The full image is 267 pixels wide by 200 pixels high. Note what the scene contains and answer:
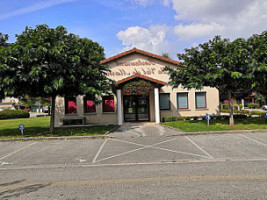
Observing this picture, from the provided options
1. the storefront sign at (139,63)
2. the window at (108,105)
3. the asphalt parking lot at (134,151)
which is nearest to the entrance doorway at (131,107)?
the window at (108,105)

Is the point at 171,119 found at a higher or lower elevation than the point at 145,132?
higher

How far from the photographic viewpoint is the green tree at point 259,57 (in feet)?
32.2

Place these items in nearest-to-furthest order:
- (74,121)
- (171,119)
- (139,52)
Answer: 1. (171,119)
2. (74,121)
3. (139,52)

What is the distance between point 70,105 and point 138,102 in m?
6.44

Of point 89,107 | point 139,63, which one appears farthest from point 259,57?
point 89,107

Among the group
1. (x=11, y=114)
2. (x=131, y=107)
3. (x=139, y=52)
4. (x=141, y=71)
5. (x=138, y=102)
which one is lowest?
(x=11, y=114)

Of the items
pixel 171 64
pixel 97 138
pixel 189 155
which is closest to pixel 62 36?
pixel 97 138

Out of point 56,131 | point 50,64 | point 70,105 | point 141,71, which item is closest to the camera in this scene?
point 50,64

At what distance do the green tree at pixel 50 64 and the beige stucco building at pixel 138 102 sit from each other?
20.7 feet

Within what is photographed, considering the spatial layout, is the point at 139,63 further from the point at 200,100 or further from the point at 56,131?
the point at 56,131

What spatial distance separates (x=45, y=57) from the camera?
31.5ft

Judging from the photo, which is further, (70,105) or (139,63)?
(139,63)

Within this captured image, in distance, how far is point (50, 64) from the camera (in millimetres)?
9547

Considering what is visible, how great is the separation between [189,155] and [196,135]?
3.58 m
